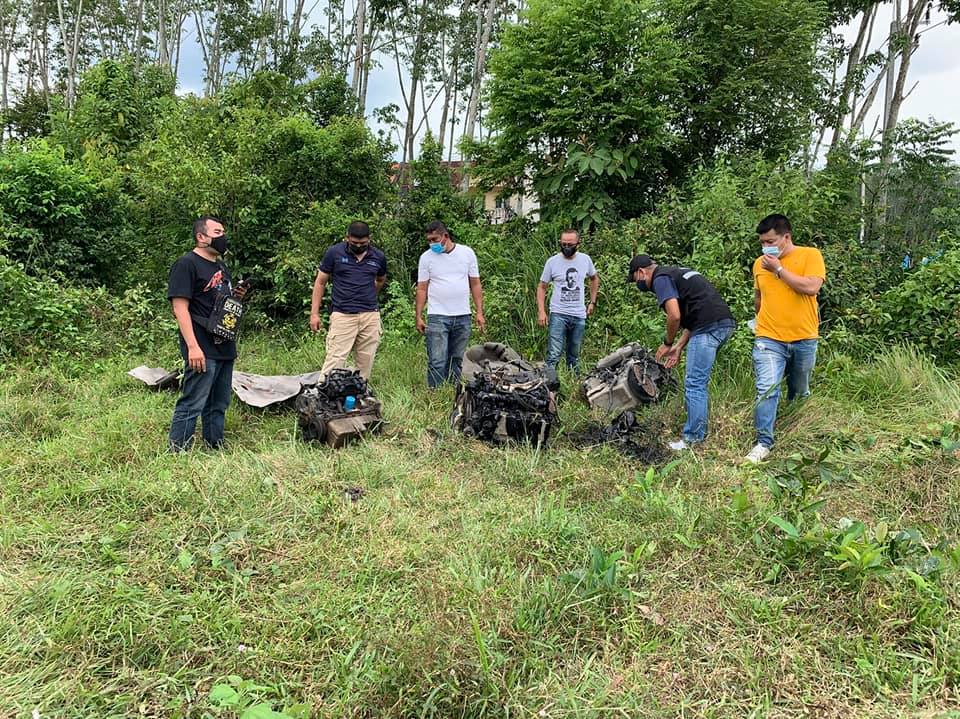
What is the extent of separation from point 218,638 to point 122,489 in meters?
1.40

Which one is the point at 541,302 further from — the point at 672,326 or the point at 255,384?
the point at 255,384

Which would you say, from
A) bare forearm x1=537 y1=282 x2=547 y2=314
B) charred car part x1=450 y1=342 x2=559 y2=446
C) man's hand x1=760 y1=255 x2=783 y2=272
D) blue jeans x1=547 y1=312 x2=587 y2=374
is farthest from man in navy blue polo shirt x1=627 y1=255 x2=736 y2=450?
bare forearm x1=537 y1=282 x2=547 y2=314

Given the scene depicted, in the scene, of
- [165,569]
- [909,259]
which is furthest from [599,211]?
→ [165,569]

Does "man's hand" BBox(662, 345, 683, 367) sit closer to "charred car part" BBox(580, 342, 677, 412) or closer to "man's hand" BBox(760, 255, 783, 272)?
"charred car part" BBox(580, 342, 677, 412)

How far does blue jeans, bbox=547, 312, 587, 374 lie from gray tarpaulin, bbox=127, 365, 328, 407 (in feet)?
7.24

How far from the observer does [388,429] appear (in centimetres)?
429

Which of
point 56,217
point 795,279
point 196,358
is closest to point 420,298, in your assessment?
point 196,358

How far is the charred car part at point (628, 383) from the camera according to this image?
4.71 m

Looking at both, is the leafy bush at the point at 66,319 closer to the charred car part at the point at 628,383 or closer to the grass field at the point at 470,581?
the grass field at the point at 470,581

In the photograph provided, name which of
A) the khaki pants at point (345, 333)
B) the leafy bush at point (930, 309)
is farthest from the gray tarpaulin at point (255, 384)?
the leafy bush at point (930, 309)

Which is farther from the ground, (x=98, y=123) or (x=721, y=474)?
(x=98, y=123)

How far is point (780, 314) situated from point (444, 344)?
106 inches

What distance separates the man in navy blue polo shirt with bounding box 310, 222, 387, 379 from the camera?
4.86 metres

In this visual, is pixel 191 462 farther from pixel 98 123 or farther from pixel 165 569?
pixel 98 123
